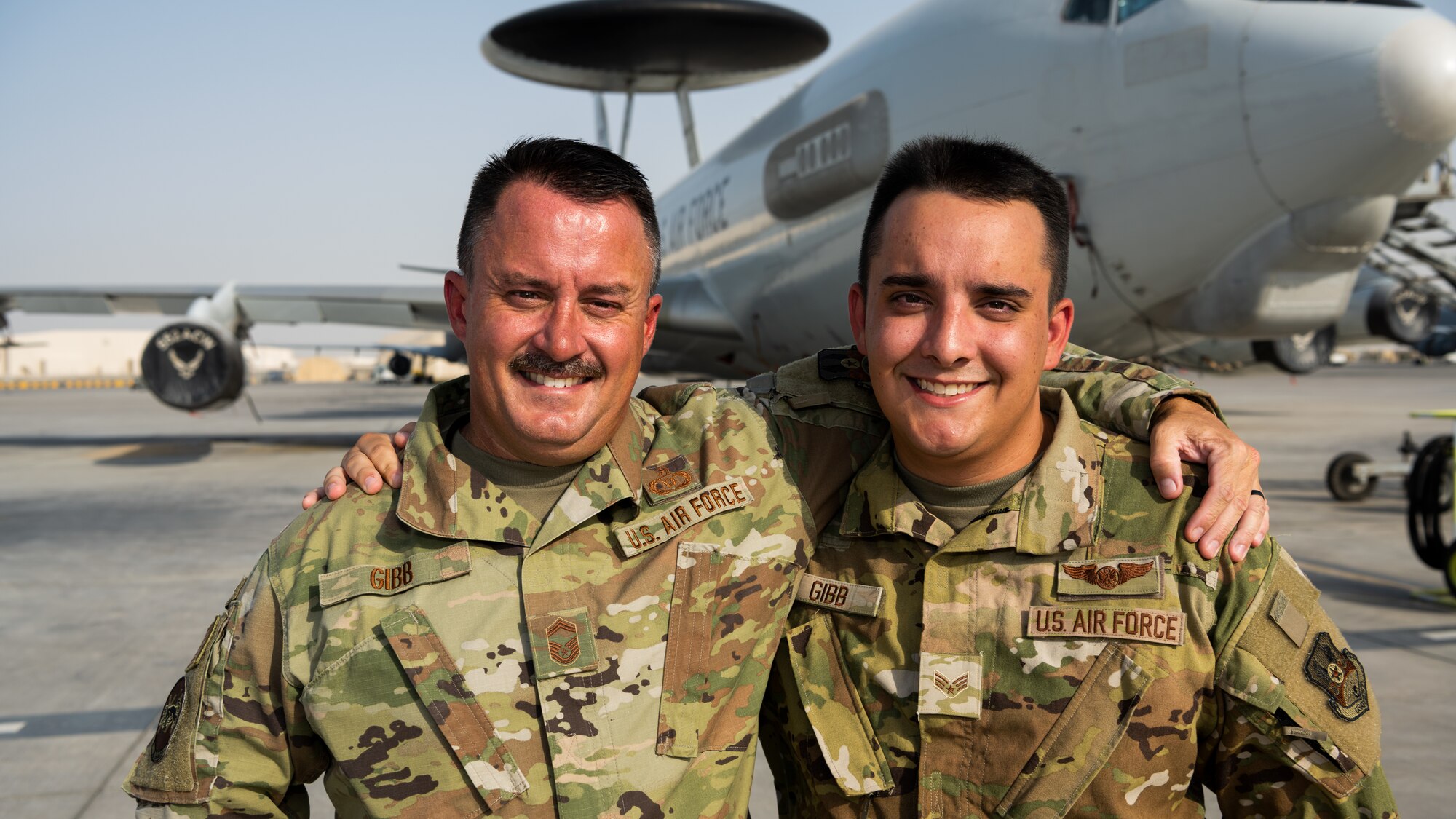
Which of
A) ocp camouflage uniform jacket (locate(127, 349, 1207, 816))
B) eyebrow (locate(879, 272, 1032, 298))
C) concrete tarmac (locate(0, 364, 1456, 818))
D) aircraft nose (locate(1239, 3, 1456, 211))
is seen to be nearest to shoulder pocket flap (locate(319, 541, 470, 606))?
ocp camouflage uniform jacket (locate(127, 349, 1207, 816))

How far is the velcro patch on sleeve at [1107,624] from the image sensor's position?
175cm

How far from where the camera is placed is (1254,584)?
174 centimetres

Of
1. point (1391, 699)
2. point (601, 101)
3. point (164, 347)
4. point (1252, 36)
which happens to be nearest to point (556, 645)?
point (1391, 699)

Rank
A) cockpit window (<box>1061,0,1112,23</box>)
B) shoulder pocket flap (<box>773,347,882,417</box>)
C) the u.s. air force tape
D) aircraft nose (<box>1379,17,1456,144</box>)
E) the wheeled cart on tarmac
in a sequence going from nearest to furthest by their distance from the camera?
the u.s. air force tape
shoulder pocket flap (<box>773,347,882,417</box>)
aircraft nose (<box>1379,17,1456,144</box>)
the wheeled cart on tarmac
cockpit window (<box>1061,0,1112,23</box>)

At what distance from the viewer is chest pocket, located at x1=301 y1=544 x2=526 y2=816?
1737 mm

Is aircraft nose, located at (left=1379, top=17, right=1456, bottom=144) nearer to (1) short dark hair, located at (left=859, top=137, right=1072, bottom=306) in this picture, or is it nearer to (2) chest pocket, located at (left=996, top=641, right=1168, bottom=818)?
(1) short dark hair, located at (left=859, top=137, right=1072, bottom=306)

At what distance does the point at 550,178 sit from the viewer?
1.82 meters

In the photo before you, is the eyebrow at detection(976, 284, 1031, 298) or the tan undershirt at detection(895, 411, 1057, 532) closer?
the eyebrow at detection(976, 284, 1031, 298)

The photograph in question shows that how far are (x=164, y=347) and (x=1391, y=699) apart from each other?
44.6ft

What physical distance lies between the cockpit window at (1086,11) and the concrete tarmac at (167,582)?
3849 millimetres

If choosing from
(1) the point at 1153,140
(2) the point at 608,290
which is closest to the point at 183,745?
(2) the point at 608,290

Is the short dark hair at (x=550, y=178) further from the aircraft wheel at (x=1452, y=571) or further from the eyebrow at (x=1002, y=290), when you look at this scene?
the aircraft wheel at (x=1452, y=571)

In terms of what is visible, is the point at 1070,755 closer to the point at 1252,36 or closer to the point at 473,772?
the point at 473,772

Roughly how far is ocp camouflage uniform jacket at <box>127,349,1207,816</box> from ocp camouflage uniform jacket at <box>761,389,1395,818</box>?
0.17m
